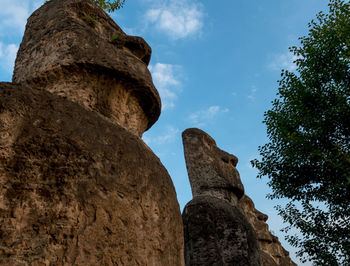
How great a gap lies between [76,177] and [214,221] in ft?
9.14

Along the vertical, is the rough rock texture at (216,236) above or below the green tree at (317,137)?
below

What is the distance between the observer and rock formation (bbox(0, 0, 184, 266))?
45.6 inches

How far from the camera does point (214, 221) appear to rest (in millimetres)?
3771

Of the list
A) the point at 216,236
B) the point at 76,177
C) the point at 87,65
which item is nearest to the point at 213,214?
the point at 216,236

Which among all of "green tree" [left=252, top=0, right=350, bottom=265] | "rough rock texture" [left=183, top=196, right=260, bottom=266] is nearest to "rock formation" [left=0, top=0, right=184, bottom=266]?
"rough rock texture" [left=183, top=196, right=260, bottom=266]

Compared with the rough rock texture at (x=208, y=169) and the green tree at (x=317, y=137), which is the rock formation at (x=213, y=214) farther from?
the green tree at (x=317, y=137)

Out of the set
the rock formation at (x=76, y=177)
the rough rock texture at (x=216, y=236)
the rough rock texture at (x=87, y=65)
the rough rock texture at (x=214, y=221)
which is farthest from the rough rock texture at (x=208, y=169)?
the rock formation at (x=76, y=177)

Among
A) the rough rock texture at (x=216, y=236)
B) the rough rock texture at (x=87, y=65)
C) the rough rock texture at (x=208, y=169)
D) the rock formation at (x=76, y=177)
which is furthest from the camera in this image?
the rough rock texture at (x=208, y=169)

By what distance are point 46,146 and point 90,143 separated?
0.19m

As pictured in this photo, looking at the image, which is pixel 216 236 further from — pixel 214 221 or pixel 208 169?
pixel 208 169

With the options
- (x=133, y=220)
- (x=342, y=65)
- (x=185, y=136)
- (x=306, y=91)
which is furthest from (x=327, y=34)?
(x=133, y=220)

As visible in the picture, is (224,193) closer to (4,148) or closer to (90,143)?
(90,143)

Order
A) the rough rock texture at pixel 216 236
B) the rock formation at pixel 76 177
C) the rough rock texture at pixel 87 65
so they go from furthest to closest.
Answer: the rough rock texture at pixel 216 236 → the rough rock texture at pixel 87 65 → the rock formation at pixel 76 177

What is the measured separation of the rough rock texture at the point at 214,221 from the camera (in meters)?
3.59
